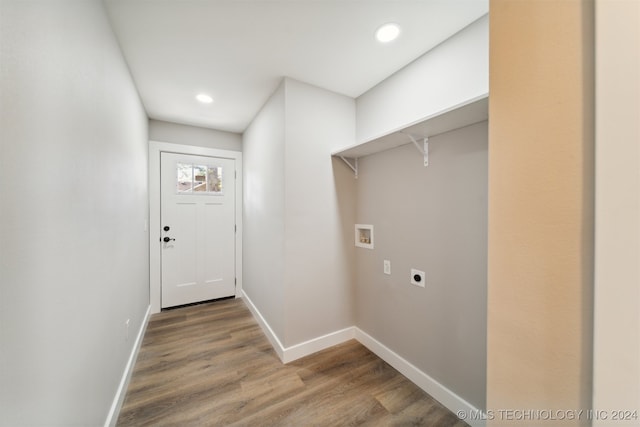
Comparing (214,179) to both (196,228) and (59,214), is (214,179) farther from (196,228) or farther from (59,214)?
(59,214)

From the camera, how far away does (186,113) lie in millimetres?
2633

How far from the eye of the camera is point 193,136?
301 centimetres

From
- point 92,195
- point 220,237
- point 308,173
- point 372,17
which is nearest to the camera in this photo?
point 92,195

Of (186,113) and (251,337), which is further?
(186,113)

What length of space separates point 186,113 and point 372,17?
2256mm

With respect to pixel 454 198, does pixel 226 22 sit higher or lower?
higher

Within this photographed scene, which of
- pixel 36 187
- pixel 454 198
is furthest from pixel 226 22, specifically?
pixel 454 198

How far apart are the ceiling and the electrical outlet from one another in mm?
1599

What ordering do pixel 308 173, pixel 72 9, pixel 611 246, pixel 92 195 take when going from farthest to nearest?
pixel 308 173 → pixel 92 195 → pixel 72 9 → pixel 611 246

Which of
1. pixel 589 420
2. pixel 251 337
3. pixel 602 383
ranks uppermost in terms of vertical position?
pixel 602 383

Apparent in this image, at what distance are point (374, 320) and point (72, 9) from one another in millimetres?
2618

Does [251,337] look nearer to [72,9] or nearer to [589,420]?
[589,420]

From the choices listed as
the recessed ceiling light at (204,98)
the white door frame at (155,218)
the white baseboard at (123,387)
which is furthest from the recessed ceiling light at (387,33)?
the white baseboard at (123,387)

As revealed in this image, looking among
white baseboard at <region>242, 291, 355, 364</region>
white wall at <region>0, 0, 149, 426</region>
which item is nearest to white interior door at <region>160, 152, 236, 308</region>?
white baseboard at <region>242, 291, 355, 364</region>
